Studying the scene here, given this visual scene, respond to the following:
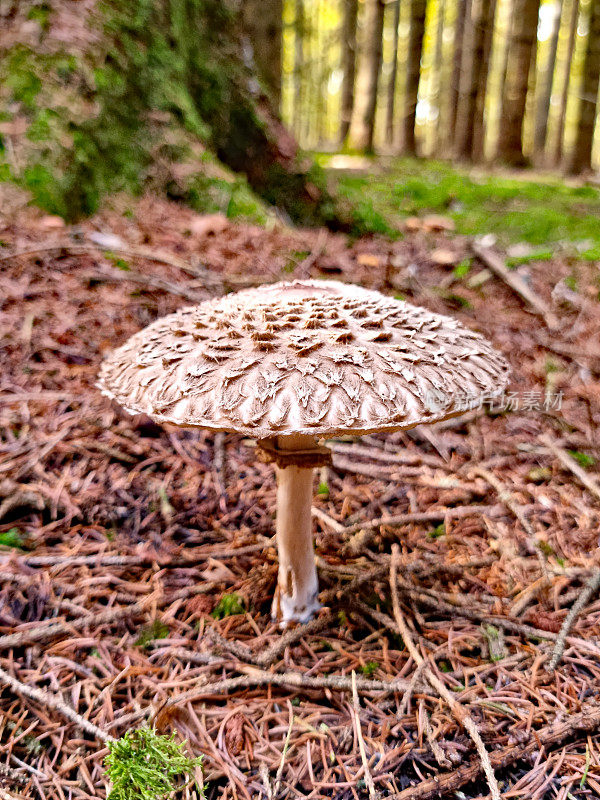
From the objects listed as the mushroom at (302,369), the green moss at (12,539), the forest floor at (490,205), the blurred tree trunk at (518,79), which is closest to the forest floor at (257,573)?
the green moss at (12,539)

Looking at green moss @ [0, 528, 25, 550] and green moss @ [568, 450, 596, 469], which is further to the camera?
green moss @ [568, 450, 596, 469]

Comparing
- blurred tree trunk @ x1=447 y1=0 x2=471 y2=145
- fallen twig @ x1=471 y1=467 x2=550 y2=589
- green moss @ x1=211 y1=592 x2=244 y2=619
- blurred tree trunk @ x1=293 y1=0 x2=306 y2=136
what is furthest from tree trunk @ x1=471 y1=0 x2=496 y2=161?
green moss @ x1=211 y1=592 x2=244 y2=619

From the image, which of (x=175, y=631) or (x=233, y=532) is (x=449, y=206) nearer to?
(x=233, y=532)

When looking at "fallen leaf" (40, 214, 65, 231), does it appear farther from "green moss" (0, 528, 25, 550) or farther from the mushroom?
"green moss" (0, 528, 25, 550)

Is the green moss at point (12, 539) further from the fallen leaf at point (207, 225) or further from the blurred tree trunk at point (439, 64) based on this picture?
the blurred tree trunk at point (439, 64)

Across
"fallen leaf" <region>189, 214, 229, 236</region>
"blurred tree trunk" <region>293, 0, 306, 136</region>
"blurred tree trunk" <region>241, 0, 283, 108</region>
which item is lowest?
"fallen leaf" <region>189, 214, 229, 236</region>

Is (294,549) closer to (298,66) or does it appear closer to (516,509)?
(516,509)

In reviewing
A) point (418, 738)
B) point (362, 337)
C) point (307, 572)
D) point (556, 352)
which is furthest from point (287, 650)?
point (556, 352)
